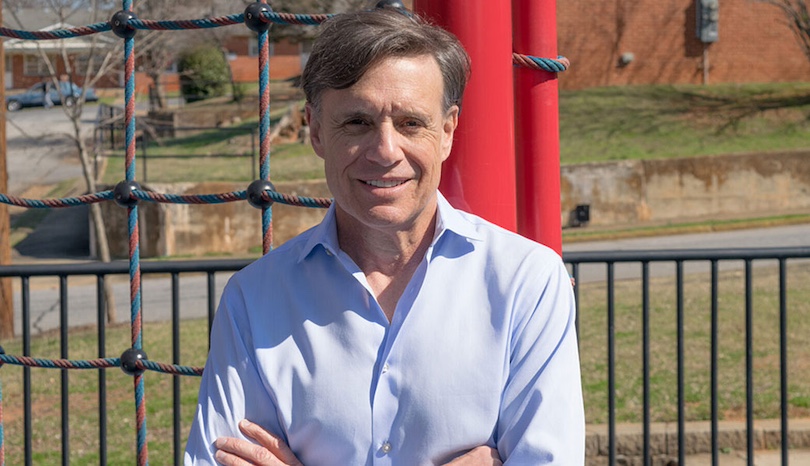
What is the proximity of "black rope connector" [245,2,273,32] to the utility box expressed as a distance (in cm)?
2621

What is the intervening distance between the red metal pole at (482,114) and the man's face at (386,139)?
48cm

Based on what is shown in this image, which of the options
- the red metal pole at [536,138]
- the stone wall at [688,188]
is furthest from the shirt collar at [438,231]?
the stone wall at [688,188]

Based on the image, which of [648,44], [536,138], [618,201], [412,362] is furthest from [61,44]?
[648,44]

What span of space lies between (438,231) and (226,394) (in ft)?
1.64

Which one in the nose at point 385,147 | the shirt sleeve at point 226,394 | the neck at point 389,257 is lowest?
the shirt sleeve at point 226,394

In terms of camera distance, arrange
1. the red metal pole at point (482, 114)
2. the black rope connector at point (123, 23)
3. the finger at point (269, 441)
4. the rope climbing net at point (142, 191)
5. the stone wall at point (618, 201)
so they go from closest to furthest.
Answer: the finger at point (269, 441)
the red metal pole at point (482, 114)
the rope climbing net at point (142, 191)
the black rope connector at point (123, 23)
the stone wall at point (618, 201)

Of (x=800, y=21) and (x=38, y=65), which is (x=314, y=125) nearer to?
(x=38, y=65)

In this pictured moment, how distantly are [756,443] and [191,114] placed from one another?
25.1 m

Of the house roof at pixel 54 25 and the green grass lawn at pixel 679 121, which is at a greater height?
the house roof at pixel 54 25

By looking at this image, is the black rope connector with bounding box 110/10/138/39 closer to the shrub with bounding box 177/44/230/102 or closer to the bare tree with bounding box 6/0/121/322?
the bare tree with bounding box 6/0/121/322

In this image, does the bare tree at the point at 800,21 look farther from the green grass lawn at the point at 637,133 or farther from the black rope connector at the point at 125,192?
the black rope connector at the point at 125,192

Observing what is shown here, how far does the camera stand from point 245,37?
1934 inches

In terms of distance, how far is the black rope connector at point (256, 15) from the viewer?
299cm

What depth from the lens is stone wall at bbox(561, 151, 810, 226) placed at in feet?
65.1
